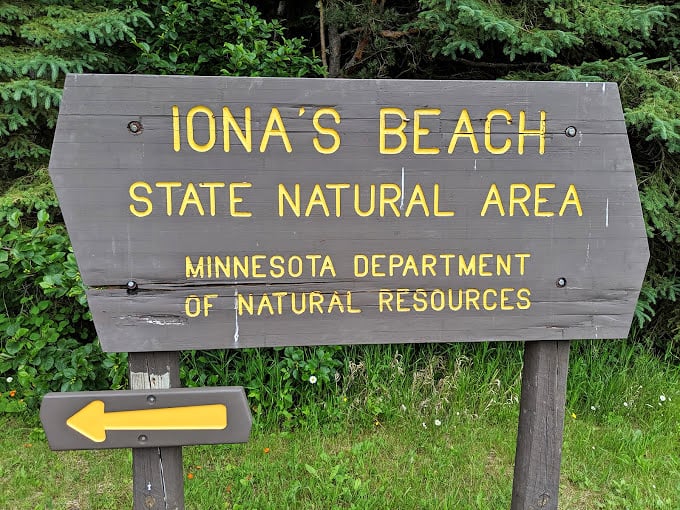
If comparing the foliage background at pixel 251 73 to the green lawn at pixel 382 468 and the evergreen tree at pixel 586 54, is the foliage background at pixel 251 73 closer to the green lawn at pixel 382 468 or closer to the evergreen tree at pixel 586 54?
the evergreen tree at pixel 586 54

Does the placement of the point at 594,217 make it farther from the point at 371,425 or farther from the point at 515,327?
the point at 371,425

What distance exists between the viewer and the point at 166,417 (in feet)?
5.87

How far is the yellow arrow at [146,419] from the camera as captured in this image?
1759 millimetres

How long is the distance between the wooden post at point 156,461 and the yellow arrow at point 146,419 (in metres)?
0.09

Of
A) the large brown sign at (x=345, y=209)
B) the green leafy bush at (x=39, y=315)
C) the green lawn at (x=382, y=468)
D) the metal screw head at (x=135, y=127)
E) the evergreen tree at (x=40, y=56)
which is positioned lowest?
the green lawn at (x=382, y=468)

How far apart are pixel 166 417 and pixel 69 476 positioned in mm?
1721

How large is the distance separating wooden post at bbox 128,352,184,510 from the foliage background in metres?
1.63

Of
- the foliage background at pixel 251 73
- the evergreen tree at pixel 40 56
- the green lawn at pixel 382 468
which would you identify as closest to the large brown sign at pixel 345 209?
the green lawn at pixel 382 468

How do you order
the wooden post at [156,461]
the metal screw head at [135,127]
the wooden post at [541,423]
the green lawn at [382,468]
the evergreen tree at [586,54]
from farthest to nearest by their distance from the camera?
the evergreen tree at [586,54] → the green lawn at [382,468] → the wooden post at [541,423] → the wooden post at [156,461] → the metal screw head at [135,127]

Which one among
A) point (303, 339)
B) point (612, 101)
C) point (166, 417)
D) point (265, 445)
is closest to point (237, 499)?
point (265, 445)

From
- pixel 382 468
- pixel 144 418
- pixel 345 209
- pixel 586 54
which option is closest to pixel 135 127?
pixel 345 209

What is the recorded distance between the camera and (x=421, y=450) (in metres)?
3.35

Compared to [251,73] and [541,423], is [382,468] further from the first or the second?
[251,73]

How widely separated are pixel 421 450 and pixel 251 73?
2.76 meters
